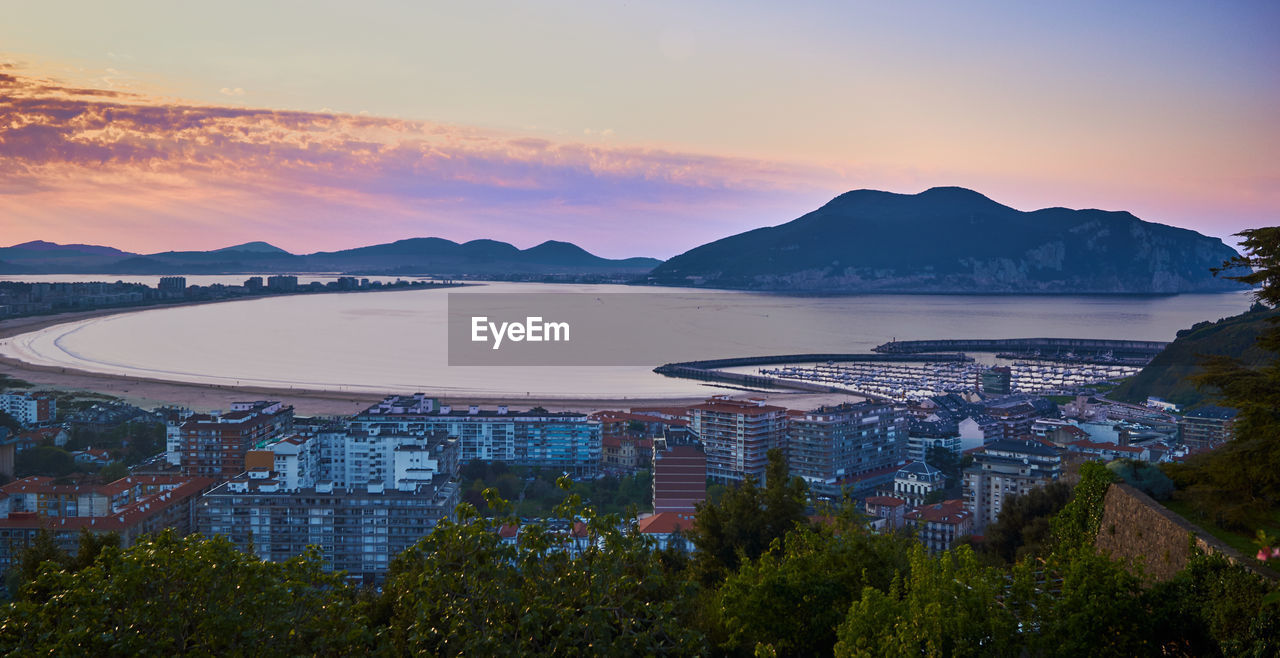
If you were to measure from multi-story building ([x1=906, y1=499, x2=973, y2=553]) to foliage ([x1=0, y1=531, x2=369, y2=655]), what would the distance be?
7750 millimetres

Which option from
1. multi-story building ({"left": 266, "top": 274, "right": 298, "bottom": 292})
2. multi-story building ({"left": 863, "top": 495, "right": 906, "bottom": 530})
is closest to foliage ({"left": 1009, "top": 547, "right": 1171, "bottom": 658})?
multi-story building ({"left": 863, "top": 495, "right": 906, "bottom": 530})

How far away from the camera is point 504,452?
48.8 ft

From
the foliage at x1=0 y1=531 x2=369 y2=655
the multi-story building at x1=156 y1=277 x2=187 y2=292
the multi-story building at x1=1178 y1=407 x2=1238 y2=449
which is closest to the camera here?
the foliage at x1=0 y1=531 x2=369 y2=655

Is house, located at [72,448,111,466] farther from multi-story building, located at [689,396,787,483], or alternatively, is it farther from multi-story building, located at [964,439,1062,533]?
multi-story building, located at [964,439,1062,533]

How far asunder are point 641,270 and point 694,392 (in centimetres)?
10511

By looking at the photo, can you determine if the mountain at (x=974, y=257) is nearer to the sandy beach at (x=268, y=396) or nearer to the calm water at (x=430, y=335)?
the calm water at (x=430, y=335)

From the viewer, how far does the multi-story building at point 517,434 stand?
14.3 meters

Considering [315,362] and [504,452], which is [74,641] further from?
[315,362]

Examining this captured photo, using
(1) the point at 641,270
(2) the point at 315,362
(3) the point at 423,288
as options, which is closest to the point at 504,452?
(2) the point at 315,362

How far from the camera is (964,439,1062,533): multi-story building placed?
10789mm

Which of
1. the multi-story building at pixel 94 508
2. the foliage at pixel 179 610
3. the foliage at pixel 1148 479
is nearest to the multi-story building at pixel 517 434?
the multi-story building at pixel 94 508

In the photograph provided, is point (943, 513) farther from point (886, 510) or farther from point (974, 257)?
point (974, 257)

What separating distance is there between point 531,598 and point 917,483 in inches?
411

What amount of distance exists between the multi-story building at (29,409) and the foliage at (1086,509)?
17.5m
